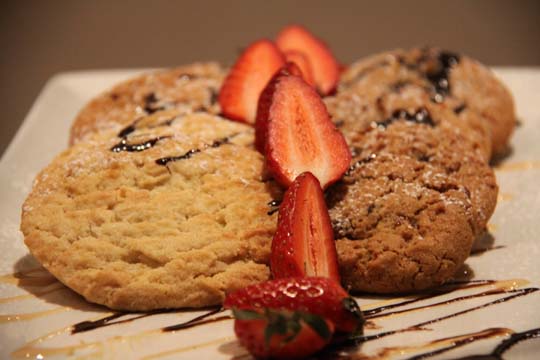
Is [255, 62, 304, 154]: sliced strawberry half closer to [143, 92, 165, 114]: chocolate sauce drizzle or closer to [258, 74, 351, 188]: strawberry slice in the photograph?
[258, 74, 351, 188]: strawberry slice

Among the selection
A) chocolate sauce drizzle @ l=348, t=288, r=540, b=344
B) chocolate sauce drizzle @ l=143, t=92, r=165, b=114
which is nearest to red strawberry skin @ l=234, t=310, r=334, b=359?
chocolate sauce drizzle @ l=348, t=288, r=540, b=344

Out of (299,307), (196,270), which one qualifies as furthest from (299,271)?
(196,270)

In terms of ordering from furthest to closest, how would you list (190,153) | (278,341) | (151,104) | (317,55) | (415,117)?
(317,55), (151,104), (415,117), (190,153), (278,341)

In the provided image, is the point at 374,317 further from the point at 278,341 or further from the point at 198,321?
the point at 198,321

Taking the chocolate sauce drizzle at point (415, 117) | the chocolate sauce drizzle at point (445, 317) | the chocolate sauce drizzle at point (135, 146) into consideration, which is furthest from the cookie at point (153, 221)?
the chocolate sauce drizzle at point (415, 117)

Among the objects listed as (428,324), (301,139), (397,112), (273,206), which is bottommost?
(428,324)

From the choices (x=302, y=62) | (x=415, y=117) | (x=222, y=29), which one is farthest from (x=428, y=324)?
(x=222, y=29)

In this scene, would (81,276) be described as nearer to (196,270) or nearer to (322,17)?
(196,270)
